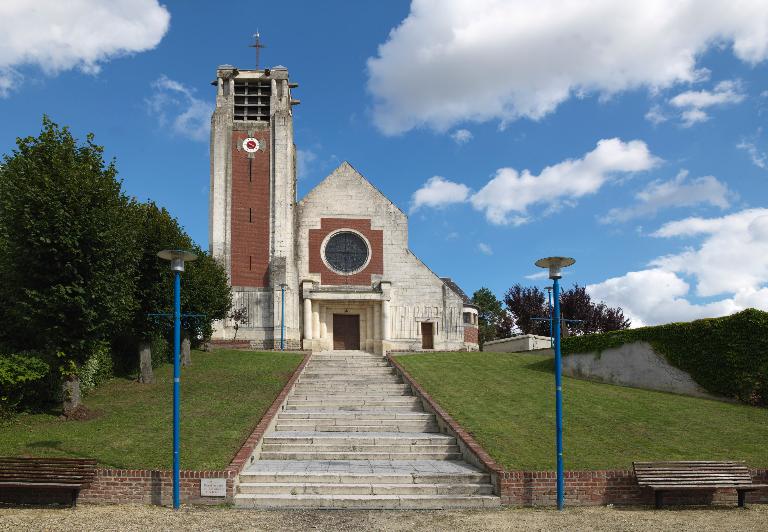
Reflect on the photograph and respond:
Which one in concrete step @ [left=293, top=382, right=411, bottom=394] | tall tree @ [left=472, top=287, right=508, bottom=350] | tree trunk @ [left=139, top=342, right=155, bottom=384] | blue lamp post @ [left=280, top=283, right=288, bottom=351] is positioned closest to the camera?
tree trunk @ [left=139, top=342, right=155, bottom=384]

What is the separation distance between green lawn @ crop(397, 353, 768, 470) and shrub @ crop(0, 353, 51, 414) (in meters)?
9.59

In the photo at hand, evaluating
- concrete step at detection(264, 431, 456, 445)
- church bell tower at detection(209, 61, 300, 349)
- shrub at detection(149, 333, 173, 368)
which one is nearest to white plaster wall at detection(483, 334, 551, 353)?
Result: church bell tower at detection(209, 61, 300, 349)

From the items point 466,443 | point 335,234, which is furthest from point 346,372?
point 335,234

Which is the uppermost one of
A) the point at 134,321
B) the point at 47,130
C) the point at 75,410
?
the point at 47,130

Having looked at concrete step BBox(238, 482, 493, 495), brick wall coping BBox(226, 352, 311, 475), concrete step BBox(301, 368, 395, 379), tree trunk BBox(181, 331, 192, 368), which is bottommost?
concrete step BBox(238, 482, 493, 495)

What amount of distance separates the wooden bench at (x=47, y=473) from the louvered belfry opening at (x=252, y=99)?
2591cm

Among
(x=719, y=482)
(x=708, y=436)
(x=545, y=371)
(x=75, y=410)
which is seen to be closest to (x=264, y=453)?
(x=75, y=410)

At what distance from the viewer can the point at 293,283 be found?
32281mm

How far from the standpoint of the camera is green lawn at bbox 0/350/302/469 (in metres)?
12.0

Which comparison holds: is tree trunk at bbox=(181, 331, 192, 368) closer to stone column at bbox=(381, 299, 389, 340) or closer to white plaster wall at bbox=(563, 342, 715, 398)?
stone column at bbox=(381, 299, 389, 340)

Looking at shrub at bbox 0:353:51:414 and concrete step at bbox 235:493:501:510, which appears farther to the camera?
shrub at bbox 0:353:51:414

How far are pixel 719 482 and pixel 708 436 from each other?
3.44 m

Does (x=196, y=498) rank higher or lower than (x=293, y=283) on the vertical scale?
lower

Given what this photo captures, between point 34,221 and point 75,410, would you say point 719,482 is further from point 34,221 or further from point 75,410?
point 34,221
